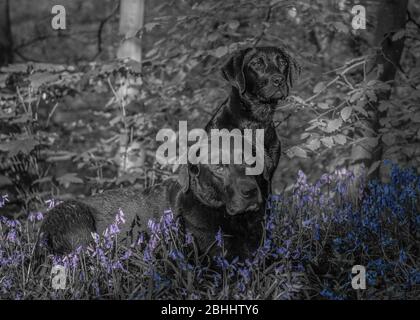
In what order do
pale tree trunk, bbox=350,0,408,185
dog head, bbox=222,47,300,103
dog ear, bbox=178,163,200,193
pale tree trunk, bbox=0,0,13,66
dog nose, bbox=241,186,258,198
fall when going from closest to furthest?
dog nose, bbox=241,186,258,198
dog ear, bbox=178,163,200,193
dog head, bbox=222,47,300,103
pale tree trunk, bbox=350,0,408,185
pale tree trunk, bbox=0,0,13,66

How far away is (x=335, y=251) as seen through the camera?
11.3 feet

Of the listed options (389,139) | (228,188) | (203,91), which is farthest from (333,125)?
(203,91)

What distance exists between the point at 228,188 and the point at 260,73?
0.90 metres

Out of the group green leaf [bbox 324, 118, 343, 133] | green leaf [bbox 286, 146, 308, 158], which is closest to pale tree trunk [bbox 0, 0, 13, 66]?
green leaf [bbox 286, 146, 308, 158]

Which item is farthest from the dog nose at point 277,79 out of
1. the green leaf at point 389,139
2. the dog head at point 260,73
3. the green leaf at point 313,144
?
the green leaf at point 389,139

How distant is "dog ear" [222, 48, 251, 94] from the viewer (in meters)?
3.62

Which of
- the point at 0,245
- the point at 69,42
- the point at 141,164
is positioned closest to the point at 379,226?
the point at 0,245

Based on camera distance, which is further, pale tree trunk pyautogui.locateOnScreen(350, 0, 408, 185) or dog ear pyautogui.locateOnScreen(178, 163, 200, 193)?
pale tree trunk pyautogui.locateOnScreen(350, 0, 408, 185)

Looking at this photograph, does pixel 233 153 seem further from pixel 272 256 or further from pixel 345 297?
pixel 345 297

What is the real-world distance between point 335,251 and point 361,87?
73.7 inches

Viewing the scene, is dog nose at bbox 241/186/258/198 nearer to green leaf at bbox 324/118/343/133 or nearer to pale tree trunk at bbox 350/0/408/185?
green leaf at bbox 324/118/343/133

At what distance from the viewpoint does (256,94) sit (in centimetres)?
359

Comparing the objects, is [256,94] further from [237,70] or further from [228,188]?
[228,188]

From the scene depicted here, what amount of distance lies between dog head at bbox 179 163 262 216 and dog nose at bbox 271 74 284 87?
67 cm
